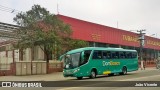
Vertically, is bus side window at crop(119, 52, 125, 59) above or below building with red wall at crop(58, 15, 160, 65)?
below

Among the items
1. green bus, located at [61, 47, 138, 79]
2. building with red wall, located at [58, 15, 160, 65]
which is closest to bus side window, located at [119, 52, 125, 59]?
green bus, located at [61, 47, 138, 79]

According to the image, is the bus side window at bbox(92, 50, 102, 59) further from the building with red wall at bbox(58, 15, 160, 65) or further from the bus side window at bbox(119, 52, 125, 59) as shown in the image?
the building with red wall at bbox(58, 15, 160, 65)

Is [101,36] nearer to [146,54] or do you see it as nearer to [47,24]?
[47,24]

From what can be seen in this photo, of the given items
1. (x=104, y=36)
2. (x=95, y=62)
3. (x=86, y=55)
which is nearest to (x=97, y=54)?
(x=95, y=62)

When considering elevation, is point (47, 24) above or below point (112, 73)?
above

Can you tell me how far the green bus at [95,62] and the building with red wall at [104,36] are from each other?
1673 centimetres

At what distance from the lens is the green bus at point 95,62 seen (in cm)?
3306

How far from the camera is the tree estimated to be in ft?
149

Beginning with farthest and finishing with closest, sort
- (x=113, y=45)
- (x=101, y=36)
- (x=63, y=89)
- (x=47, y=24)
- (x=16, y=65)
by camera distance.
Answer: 1. (x=113, y=45)
2. (x=101, y=36)
3. (x=47, y=24)
4. (x=16, y=65)
5. (x=63, y=89)

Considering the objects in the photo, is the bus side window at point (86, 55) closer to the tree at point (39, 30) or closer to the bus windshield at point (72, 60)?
the bus windshield at point (72, 60)

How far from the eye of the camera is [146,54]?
9138cm

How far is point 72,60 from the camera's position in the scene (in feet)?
110

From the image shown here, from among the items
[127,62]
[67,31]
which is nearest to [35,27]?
[67,31]

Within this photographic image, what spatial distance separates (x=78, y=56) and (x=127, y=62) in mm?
9456
